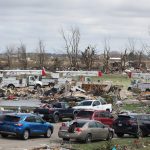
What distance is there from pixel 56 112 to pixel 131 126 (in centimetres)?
1122

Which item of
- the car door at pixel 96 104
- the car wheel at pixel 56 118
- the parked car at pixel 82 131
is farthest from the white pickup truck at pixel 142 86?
the parked car at pixel 82 131

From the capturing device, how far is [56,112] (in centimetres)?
4034

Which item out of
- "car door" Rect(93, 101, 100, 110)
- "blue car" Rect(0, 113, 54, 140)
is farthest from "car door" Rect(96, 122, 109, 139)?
"car door" Rect(93, 101, 100, 110)

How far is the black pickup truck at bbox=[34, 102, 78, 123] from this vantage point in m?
39.7

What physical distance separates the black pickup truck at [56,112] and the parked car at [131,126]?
386 inches

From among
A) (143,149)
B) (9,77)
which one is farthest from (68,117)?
(9,77)

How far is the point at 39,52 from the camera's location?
514 feet

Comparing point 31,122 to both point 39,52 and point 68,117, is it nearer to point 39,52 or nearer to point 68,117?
point 68,117

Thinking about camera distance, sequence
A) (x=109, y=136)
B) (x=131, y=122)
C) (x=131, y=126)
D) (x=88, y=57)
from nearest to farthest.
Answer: (x=109, y=136) < (x=131, y=126) < (x=131, y=122) < (x=88, y=57)

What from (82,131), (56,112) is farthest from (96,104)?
(82,131)

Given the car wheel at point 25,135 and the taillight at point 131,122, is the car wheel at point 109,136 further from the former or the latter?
the car wheel at point 25,135

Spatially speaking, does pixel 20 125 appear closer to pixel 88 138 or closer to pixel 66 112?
pixel 88 138

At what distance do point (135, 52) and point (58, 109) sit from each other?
115 m

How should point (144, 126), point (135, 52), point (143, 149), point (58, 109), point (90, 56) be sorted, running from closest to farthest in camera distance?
point (143, 149) < point (144, 126) < point (58, 109) < point (90, 56) < point (135, 52)
